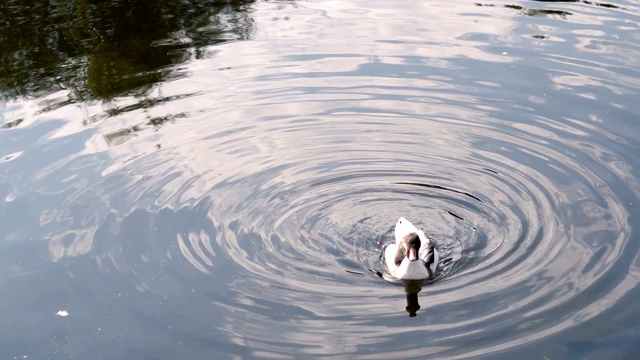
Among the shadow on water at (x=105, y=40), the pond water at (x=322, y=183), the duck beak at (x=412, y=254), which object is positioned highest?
the duck beak at (x=412, y=254)

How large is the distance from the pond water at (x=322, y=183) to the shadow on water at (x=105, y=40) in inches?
2.6

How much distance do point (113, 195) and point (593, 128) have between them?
640 cm

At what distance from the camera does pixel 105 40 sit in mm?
17609

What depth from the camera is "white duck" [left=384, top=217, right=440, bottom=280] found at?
32.3 feet

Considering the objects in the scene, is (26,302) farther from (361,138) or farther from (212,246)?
(361,138)

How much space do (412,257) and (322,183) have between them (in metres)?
2.40

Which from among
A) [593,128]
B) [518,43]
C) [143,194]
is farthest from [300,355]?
[518,43]

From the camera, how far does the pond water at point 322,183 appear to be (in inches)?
364

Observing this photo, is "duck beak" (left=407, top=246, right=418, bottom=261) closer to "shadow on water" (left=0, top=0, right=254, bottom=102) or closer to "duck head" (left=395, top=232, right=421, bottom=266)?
"duck head" (left=395, top=232, right=421, bottom=266)

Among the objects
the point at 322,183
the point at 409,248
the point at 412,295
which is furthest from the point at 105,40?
the point at 412,295

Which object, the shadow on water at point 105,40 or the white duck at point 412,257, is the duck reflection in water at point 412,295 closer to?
the white duck at point 412,257

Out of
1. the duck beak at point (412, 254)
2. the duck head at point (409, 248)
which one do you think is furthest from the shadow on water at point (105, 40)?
the duck beak at point (412, 254)

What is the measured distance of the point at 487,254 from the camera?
10.2 metres

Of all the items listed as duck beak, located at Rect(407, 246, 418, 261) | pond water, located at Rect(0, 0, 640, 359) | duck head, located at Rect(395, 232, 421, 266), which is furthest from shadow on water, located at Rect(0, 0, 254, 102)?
duck beak, located at Rect(407, 246, 418, 261)
